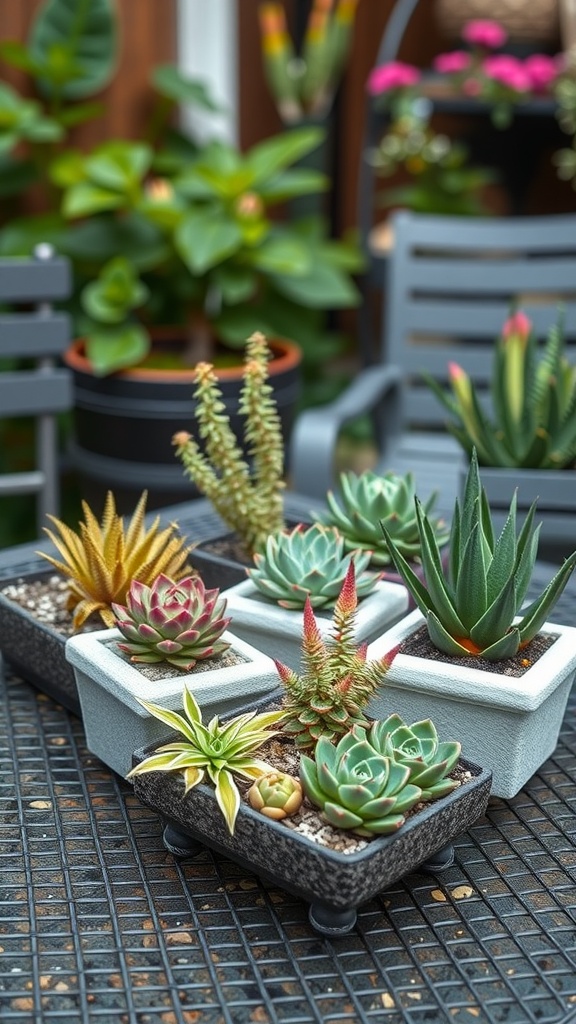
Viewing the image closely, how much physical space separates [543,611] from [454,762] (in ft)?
0.62

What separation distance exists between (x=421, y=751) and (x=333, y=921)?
0.47 feet

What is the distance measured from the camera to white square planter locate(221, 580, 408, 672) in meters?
1.12

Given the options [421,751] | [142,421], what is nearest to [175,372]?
[142,421]

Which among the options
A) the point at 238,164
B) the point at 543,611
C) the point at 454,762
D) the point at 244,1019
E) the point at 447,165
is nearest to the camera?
the point at 244,1019

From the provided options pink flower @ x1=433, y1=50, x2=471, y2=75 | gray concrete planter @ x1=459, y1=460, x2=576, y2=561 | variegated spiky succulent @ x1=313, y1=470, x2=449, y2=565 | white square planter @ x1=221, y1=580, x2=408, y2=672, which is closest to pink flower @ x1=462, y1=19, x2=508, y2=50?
pink flower @ x1=433, y1=50, x2=471, y2=75

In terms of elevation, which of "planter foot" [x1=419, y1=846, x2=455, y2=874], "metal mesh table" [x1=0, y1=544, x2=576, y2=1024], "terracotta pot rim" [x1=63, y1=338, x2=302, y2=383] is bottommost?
"terracotta pot rim" [x1=63, y1=338, x2=302, y2=383]

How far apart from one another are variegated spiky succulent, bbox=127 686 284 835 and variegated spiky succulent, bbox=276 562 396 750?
2cm

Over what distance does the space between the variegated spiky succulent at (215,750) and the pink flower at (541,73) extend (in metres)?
2.79

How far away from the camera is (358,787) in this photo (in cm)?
83

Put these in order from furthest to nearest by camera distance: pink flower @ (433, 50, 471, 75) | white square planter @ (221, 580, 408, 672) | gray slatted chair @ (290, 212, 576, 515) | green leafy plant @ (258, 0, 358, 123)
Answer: green leafy plant @ (258, 0, 358, 123) < pink flower @ (433, 50, 471, 75) < gray slatted chair @ (290, 212, 576, 515) < white square planter @ (221, 580, 408, 672)

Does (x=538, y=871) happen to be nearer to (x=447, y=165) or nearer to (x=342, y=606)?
(x=342, y=606)

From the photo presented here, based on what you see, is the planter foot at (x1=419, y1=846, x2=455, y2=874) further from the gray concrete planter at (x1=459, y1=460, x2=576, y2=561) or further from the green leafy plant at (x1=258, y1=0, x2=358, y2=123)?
the green leafy plant at (x1=258, y1=0, x2=358, y2=123)

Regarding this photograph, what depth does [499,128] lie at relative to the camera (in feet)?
11.8

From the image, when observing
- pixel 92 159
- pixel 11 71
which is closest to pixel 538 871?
pixel 92 159
